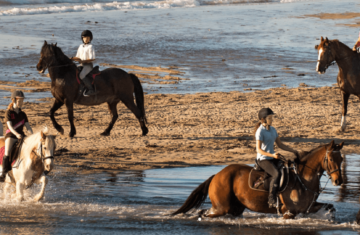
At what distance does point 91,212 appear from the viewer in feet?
28.2

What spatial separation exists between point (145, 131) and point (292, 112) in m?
4.89

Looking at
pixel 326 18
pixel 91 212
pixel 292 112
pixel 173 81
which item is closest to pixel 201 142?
pixel 292 112

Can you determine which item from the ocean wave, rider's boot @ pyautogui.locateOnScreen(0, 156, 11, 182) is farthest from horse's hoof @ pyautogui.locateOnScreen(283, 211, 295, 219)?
the ocean wave

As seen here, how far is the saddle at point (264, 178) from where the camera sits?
7.52 meters

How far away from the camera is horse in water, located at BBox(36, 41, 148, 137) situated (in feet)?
43.1

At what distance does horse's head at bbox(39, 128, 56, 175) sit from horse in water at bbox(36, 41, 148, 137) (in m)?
5.07

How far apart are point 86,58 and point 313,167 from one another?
7.47m

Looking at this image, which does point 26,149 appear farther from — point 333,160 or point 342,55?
point 342,55

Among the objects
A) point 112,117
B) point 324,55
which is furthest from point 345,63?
point 112,117

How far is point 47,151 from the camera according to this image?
8289 millimetres

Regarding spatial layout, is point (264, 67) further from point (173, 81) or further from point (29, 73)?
point (29, 73)

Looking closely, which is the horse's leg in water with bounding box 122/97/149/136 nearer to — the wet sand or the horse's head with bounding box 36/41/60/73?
the wet sand

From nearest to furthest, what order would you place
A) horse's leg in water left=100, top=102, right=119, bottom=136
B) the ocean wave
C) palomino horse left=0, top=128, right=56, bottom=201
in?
palomino horse left=0, top=128, right=56, bottom=201 → horse's leg in water left=100, top=102, right=119, bottom=136 → the ocean wave

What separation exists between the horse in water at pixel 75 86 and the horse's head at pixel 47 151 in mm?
5067
